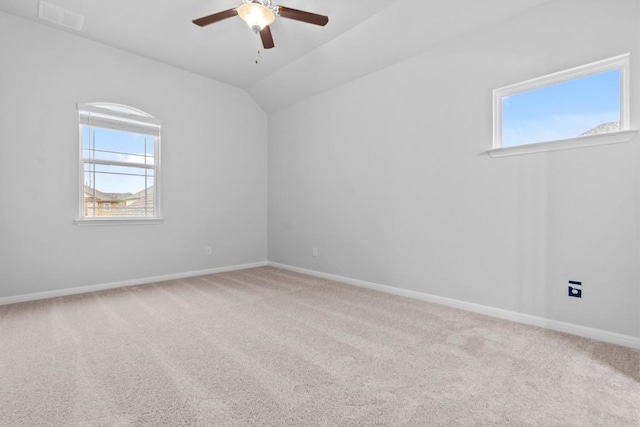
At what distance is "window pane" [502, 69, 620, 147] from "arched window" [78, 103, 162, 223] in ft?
14.1

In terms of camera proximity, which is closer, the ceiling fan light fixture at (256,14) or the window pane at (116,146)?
the ceiling fan light fixture at (256,14)

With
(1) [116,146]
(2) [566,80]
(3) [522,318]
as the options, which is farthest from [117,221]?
(2) [566,80]

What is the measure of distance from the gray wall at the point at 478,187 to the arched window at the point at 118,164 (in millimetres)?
2268

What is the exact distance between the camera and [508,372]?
192 cm

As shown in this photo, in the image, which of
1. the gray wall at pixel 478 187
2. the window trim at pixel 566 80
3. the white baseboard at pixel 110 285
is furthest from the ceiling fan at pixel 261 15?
the white baseboard at pixel 110 285

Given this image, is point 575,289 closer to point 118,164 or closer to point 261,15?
point 261,15

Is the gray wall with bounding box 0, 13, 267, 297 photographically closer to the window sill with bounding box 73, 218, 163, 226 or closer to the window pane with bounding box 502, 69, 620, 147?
the window sill with bounding box 73, 218, 163, 226

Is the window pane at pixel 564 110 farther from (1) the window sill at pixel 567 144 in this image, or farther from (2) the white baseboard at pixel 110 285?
(2) the white baseboard at pixel 110 285

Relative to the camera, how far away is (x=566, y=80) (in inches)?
102

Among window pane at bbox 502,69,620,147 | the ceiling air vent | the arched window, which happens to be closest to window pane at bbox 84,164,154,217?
the arched window

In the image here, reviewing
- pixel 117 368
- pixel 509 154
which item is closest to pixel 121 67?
pixel 117 368

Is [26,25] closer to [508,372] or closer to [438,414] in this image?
[438,414]

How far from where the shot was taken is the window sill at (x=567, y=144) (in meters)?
2.28

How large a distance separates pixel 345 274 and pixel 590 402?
9.53ft
